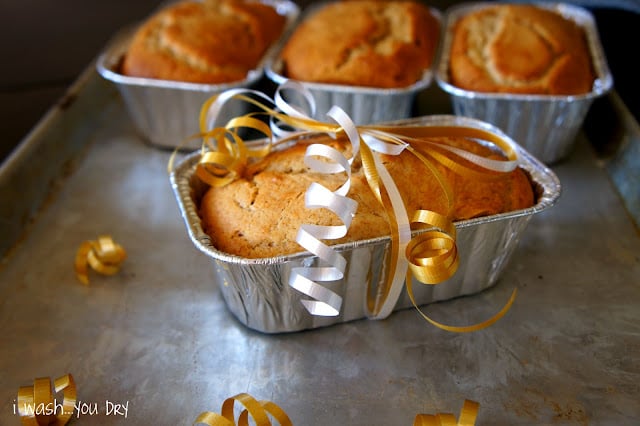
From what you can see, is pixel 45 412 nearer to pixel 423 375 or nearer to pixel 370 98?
pixel 423 375

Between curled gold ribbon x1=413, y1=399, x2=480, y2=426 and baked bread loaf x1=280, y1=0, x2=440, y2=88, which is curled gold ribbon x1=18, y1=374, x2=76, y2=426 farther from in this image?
baked bread loaf x1=280, y1=0, x2=440, y2=88

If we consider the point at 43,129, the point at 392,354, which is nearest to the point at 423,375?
the point at 392,354

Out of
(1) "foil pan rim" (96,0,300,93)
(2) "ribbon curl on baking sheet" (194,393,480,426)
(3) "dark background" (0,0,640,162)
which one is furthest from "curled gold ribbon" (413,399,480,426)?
(3) "dark background" (0,0,640,162)

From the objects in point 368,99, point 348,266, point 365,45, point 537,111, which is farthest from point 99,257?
point 537,111

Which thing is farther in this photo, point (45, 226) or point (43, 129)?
point (43, 129)

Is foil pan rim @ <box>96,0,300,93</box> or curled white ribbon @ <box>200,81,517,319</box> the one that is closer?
curled white ribbon @ <box>200,81,517,319</box>

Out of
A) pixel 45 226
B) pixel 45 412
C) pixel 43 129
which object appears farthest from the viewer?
pixel 43 129
